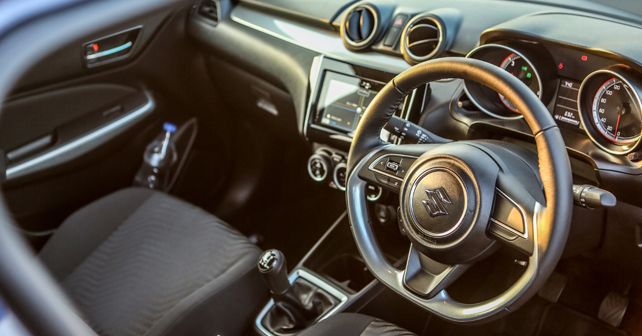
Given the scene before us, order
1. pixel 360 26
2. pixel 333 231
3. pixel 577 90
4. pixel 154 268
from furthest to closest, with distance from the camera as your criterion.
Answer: pixel 333 231
pixel 360 26
pixel 154 268
pixel 577 90

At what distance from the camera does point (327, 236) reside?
1854 mm

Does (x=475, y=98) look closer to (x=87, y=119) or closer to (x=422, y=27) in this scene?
(x=422, y=27)

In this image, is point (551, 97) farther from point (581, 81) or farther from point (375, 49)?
point (375, 49)

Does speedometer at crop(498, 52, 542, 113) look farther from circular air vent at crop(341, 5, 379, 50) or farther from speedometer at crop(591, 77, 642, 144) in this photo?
circular air vent at crop(341, 5, 379, 50)

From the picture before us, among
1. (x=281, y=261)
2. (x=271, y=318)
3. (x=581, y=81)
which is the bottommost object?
(x=271, y=318)

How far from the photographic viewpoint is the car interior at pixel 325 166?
109 centimetres

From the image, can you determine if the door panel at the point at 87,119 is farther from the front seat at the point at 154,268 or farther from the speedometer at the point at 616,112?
the speedometer at the point at 616,112

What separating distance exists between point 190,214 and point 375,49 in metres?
0.59

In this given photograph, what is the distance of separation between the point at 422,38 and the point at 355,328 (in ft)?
2.19

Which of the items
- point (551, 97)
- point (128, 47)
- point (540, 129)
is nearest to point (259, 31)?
point (128, 47)

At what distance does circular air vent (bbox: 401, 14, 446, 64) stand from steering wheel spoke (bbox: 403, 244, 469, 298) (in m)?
0.52

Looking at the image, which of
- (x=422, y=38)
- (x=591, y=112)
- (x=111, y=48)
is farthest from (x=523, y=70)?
(x=111, y=48)

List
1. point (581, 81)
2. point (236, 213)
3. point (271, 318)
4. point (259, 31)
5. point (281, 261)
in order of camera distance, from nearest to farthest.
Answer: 1. point (581, 81)
2. point (281, 261)
3. point (271, 318)
4. point (259, 31)
5. point (236, 213)

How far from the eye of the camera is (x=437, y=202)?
117 cm
